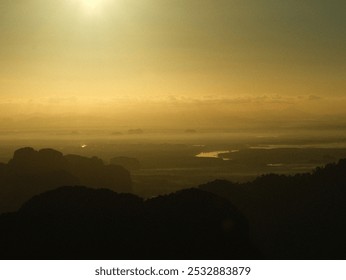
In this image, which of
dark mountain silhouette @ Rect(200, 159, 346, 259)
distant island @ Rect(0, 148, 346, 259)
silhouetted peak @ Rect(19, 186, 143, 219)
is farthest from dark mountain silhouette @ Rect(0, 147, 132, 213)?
silhouetted peak @ Rect(19, 186, 143, 219)

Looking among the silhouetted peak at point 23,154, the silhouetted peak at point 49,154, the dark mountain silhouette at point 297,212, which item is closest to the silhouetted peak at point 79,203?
the dark mountain silhouette at point 297,212

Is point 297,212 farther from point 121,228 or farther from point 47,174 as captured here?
point 47,174

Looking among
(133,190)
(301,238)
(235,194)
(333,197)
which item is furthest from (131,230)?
(133,190)

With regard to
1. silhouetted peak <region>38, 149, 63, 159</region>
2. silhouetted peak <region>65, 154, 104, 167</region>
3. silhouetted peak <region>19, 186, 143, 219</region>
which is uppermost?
silhouetted peak <region>38, 149, 63, 159</region>

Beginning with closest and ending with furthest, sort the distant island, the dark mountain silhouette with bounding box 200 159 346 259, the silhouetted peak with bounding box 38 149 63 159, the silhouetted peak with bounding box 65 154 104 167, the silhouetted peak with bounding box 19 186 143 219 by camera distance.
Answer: the distant island → the silhouetted peak with bounding box 19 186 143 219 → the dark mountain silhouette with bounding box 200 159 346 259 → the silhouetted peak with bounding box 38 149 63 159 → the silhouetted peak with bounding box 65 154 104 167

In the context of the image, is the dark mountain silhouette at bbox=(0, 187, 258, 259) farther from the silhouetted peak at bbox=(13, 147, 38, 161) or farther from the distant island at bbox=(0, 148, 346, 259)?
the silhouetted peak at bbox=(13, 147, 38, 161)

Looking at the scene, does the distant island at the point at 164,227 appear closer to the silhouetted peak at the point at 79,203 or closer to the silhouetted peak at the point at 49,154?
the silhouetted peak at the point at 79,203
